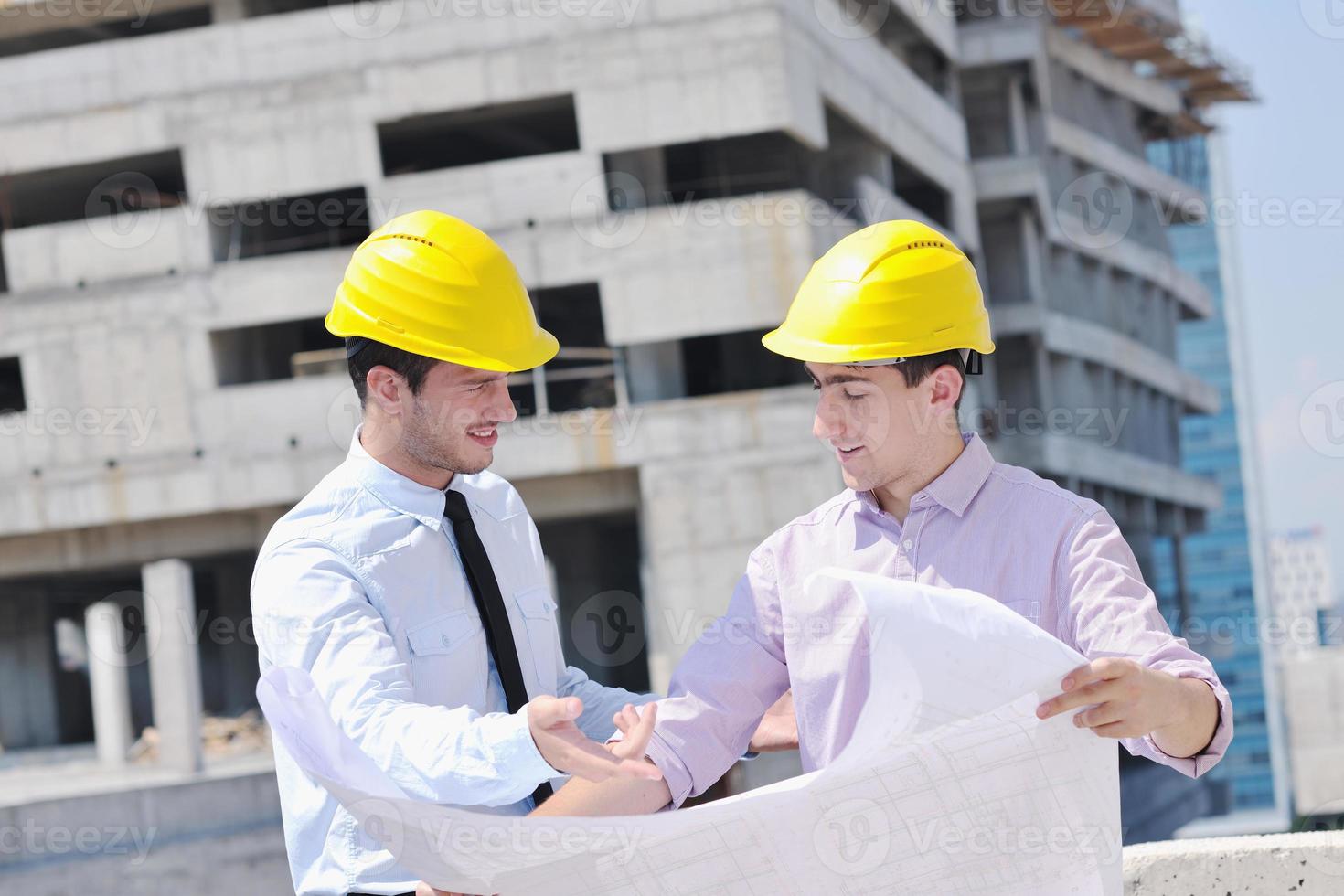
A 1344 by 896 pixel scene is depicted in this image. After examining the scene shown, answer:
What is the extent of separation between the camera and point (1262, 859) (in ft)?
13.4

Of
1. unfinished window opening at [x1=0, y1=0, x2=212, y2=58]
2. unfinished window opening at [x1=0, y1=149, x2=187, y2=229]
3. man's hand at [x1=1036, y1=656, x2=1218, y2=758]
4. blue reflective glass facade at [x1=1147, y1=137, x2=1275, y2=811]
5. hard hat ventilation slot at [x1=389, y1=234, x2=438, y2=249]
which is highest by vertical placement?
unfinished window opening at [x1=0, y1=0, x2=212, y2=58]

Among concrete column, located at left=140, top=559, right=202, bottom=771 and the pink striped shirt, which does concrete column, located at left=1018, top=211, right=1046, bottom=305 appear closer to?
concrete column, located at left=140, top=559, right=202, bottom=771

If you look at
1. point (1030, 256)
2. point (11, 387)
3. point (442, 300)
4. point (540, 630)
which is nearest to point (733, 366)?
point (1030, 256)

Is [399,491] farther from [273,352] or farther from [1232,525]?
[1232,525]

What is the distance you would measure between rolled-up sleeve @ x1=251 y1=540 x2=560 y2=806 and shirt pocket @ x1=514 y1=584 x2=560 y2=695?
49 centimetres

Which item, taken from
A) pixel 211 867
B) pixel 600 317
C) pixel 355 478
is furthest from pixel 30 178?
pixel 355 478

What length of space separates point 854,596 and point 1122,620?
54cm

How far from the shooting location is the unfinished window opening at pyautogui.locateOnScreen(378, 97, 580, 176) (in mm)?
26984

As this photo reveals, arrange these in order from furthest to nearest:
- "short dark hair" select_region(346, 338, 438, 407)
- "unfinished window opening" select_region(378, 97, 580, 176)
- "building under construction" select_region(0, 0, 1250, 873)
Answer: "unfinished window opening" select_region(378, 97, 580, 176) → "building under construction" select_region(0, 0, 1250, 873) → "short dark hair" select_region(346, 338, 438, 407)

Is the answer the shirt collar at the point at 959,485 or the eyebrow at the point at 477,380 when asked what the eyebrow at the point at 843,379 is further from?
the eyebrow at the point at 477,380

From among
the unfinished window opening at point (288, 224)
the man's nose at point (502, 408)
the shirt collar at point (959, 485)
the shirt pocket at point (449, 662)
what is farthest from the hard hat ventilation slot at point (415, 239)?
the unfinished window opening at point (288, 224)

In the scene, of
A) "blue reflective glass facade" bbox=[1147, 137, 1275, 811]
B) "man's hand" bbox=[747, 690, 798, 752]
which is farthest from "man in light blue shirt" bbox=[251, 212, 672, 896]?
"blue reflective glass facade" bbox=[1147, 137, 1275, 811]

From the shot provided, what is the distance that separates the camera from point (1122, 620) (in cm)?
285

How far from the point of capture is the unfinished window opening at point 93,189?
91.5 feet
